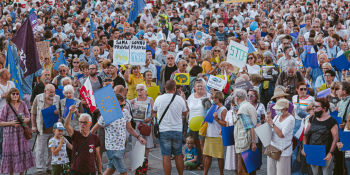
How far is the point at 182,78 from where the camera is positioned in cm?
1259

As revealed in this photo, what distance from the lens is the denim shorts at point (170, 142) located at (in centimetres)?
977

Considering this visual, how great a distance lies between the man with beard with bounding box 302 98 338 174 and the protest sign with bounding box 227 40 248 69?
445 centimetres

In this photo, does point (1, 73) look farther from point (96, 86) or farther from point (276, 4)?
point (276, 4)

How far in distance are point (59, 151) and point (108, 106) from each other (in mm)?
1219

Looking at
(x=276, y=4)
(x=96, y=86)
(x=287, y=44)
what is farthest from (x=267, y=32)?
(x=96, y=86)

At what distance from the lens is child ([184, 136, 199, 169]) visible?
11.0m

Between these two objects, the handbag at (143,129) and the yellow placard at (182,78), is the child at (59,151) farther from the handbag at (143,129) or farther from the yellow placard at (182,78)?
the yellow placard at (182,78)

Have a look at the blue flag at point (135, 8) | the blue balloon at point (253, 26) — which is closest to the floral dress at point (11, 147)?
the blue flag at point (135, 8)

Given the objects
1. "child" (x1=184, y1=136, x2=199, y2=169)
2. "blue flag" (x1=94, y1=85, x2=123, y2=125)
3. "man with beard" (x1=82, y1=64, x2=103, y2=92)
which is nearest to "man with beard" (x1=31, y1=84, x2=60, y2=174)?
"man with beard" (x1=82, y1=64, x2=103, y2=92)

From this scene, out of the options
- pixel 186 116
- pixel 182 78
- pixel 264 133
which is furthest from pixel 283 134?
pixel 182 78

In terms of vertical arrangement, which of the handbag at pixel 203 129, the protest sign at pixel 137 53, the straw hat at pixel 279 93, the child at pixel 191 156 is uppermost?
the protest sign at pixel 137 53

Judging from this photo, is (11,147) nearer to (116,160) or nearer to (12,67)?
(116,160)

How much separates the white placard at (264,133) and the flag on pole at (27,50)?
18.0ft

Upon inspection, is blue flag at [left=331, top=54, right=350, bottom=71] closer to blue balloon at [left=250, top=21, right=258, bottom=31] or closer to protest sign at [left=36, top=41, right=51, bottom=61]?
protest sign at [left=36, top=41, right=51, bottom=61]
